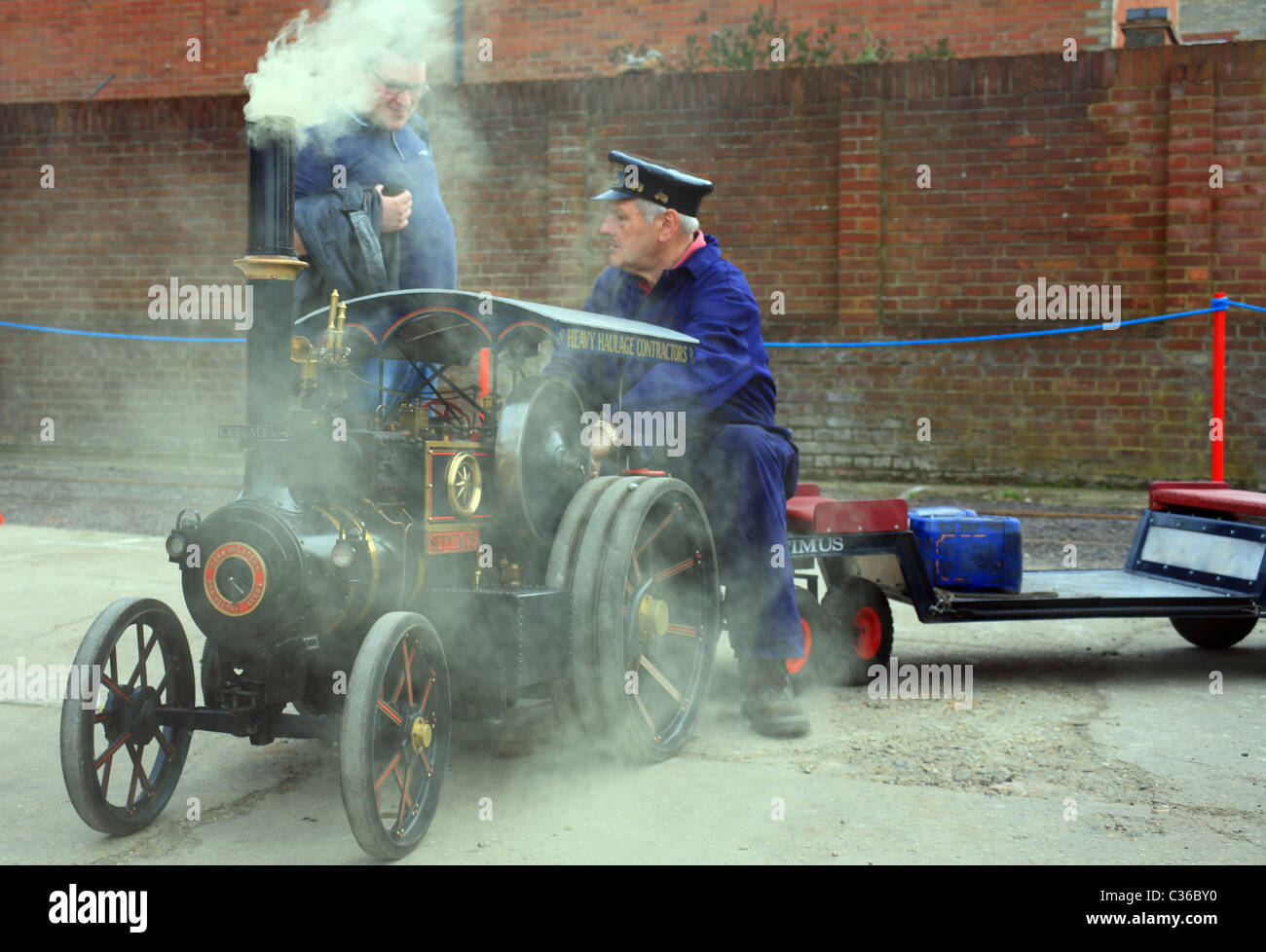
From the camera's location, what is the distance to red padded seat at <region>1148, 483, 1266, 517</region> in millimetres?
5238

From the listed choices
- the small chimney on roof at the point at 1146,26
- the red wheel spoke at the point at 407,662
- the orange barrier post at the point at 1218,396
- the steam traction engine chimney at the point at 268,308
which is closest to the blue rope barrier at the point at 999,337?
the orange barrier post at the point at 1218,396

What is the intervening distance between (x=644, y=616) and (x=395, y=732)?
41.2 inches

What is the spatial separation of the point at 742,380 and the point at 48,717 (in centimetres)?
268

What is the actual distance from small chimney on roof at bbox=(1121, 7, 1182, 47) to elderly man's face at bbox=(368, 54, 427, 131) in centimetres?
875

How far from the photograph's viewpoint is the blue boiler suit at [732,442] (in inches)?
167

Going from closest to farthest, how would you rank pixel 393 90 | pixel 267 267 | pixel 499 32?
pixel 267 267 → pixel 393 90 → pixel 499 32

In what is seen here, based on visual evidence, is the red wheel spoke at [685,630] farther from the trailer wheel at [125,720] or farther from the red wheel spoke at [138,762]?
the red wheel spoke at [138,762]

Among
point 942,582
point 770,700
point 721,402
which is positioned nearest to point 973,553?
point 942,582

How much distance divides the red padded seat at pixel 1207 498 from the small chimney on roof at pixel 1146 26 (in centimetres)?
652

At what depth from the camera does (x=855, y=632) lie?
4.93 meters

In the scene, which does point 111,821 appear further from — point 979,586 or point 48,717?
point 979,586

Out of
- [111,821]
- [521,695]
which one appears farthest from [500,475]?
[111,821]

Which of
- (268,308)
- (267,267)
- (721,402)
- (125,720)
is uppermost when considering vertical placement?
(267,267)

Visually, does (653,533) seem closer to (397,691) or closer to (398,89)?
(397,691)
